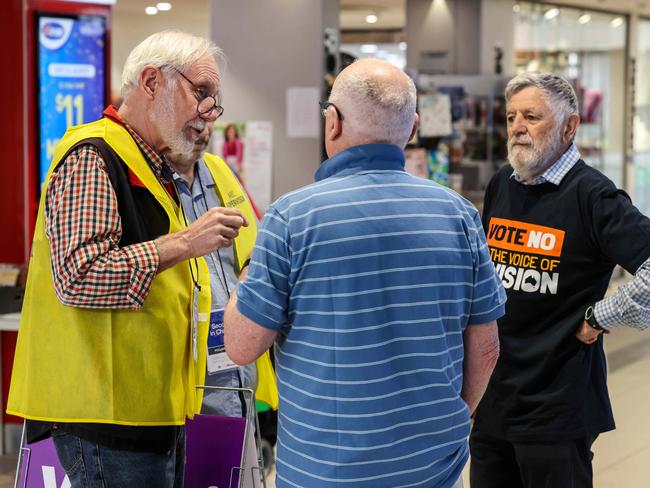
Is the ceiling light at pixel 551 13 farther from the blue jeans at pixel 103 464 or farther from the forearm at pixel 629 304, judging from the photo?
the blue jeans at pixel 103 464

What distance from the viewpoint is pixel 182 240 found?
6.79ft

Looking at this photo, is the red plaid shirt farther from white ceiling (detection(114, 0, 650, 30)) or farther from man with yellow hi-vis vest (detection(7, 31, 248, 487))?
white ceiling (detection(114, 0, 650, 30))

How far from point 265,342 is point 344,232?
0.86 feet

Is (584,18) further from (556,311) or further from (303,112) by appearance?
(556,311)

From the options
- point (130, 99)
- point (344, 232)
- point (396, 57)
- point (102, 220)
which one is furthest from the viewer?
point (396, 57)

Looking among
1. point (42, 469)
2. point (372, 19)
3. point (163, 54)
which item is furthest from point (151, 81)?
point (372, 19)

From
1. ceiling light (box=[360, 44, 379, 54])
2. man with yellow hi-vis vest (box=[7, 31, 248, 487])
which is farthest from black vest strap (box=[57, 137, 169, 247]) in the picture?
ceiling light (box=[360, 44, 379, 54])

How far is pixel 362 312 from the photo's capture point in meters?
1.86

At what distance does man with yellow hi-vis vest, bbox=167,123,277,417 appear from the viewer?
8.31ft

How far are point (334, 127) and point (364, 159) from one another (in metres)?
0.09

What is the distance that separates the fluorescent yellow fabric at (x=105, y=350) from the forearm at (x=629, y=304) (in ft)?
3.81

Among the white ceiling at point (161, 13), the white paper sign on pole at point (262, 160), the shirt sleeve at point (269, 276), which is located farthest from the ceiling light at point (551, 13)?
the shirt sleeve at point (269, 276)

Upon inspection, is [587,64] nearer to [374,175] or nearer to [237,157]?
[237,157]

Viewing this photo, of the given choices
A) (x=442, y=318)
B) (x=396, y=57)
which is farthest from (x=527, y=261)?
(x=396, y=57)
